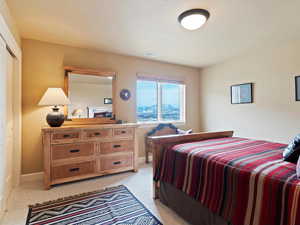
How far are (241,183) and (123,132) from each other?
7.52ft

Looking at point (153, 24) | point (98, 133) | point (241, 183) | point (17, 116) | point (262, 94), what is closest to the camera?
point (241, 183)

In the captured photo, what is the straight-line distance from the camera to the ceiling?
79.4 inches

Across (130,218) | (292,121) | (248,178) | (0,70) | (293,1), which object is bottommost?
(130,218)

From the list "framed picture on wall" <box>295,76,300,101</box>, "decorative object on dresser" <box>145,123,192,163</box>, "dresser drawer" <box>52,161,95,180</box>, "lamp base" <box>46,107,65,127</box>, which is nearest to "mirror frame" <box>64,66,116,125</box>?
"lamp base" <box>46,107,65,127</box>

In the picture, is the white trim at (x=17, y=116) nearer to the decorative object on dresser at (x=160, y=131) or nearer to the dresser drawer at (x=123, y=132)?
the dresser drawer at (x=123, y=132)

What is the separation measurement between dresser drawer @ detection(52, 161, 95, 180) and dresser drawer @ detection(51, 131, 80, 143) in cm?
42

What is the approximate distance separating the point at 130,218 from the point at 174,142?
39.6 inches

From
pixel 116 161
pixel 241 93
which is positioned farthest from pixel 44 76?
pixel 241 93

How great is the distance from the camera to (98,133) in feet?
9.74

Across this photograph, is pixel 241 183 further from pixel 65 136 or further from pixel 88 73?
pixel 88 73

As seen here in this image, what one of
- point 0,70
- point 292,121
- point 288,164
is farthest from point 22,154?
point 292,121

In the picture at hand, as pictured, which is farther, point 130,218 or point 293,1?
point 293,1

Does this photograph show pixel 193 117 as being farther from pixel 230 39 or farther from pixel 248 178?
pixel 248 178

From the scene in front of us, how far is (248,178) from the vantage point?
48.1 inches
